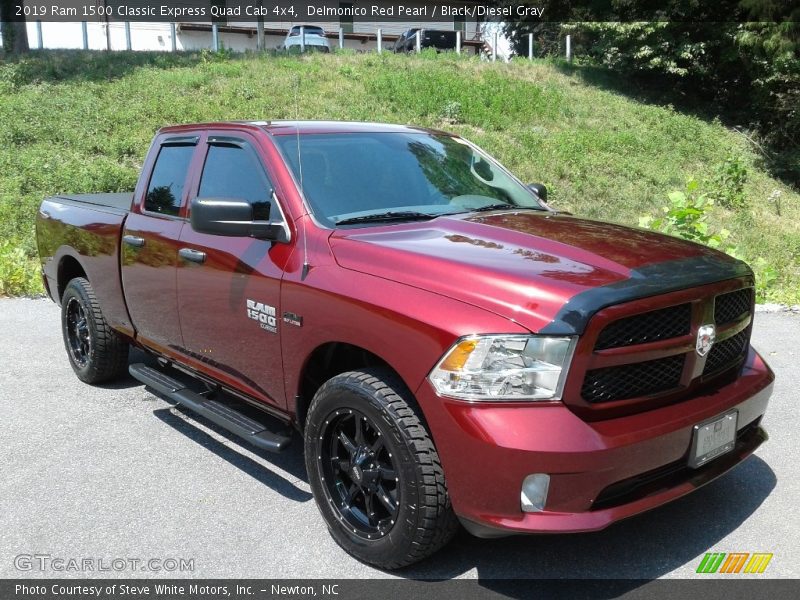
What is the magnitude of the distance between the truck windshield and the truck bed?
192 cm

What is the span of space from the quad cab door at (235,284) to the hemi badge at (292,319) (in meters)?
0.05

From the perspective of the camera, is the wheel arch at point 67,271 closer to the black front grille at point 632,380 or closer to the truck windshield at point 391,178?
the truck windshield at point 391,178

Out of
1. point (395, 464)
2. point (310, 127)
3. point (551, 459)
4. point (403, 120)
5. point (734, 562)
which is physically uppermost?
point (403, 120)

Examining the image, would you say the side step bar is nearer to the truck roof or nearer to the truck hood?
the truck hood

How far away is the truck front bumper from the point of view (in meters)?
2.71

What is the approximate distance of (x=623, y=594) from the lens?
10.1 feet

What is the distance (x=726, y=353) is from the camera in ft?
11.2

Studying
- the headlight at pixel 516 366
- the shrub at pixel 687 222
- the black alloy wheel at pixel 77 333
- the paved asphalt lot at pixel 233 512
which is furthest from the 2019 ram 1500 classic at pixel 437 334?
the shrub at pixel 687 222

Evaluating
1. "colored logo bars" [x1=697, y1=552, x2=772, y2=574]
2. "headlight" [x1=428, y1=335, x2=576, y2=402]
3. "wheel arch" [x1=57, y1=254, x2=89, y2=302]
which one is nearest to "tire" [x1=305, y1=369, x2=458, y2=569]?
"headlight" [x1=428, y1=335, x2=576, y2=402]

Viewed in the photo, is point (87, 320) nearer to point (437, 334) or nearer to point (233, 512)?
point (233, 512)

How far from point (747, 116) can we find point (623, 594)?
24440mm

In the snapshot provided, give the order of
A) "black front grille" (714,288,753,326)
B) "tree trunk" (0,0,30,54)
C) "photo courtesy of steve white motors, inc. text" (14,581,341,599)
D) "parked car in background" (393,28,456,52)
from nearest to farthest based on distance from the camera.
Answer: "photo courtesy of steve white motors, inc. text" (14,581,341,599)
"black front grille" (714,288,753,326)
"tree trunk" (0,0,30,54)
"parked car in background" (393,28,456,52)

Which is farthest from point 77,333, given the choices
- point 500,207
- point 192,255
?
point 500,207

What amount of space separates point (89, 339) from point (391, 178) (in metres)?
2.93
